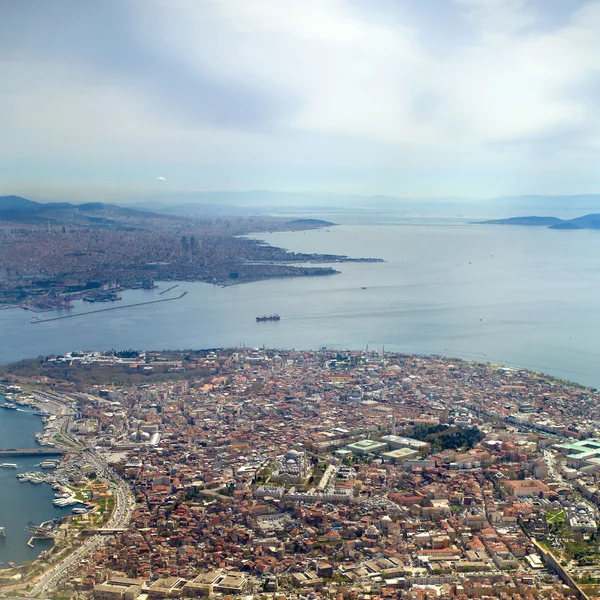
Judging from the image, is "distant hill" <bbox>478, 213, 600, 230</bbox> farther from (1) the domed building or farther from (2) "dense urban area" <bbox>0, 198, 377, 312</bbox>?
(1) the domed building

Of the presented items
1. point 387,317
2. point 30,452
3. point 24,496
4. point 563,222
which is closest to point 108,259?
point 387,317

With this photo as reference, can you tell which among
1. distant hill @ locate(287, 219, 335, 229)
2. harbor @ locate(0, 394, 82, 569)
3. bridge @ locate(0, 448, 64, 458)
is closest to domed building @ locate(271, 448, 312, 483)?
harbor @ locate(0, 394, 82, 569)

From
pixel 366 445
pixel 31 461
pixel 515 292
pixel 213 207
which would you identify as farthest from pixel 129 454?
pixel 213 207

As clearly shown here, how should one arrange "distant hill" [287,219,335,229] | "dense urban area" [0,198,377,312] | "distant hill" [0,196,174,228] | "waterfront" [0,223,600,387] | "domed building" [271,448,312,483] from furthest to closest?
"distant hill" [287,219,335,229] → "distant hill" [0,196,174,228] → "dense urban area" [0,198,377,312] → "waterfront" [0,223,600,387] → "domed building" [271,448,312,483]

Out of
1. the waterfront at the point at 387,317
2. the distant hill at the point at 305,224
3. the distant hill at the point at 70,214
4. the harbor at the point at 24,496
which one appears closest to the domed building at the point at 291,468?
the harbor at the point at 24,496

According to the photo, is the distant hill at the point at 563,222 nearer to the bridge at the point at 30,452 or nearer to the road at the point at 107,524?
the bridge at the point at 30,452

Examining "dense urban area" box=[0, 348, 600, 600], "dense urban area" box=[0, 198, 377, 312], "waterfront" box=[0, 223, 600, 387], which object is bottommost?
"waterfront" box=[0, 223, 600, 387]

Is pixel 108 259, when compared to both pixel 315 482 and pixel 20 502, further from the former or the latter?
pixel 315 482
